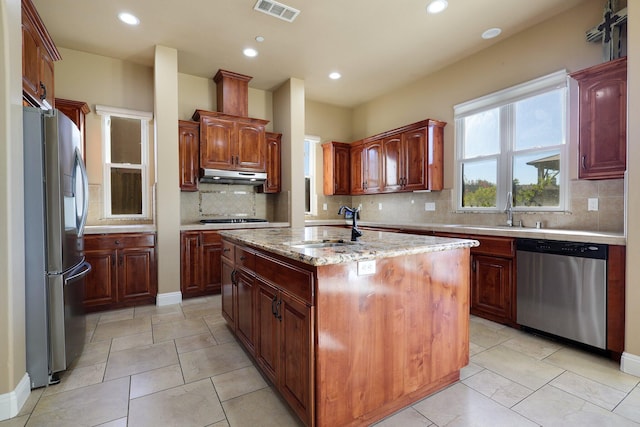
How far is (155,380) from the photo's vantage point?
207cm

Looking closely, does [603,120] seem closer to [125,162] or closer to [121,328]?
[121,328]

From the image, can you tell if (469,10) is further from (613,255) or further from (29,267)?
(29,267)

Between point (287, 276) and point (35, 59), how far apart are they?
296 cm

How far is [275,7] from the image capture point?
3006 mm

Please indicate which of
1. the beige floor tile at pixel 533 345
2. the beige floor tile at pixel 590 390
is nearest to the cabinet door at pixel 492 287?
the beige floor tile at pixel 533 345

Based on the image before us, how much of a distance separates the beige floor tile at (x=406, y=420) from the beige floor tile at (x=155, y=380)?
1.36 meters

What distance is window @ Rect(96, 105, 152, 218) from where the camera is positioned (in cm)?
405

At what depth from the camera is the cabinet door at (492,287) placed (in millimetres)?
2928

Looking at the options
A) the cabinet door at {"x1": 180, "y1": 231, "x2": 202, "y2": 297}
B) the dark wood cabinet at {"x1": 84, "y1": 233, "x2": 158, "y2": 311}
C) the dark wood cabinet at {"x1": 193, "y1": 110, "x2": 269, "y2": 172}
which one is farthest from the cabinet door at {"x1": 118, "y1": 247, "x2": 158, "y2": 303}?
the dark wood cabinet at {"x1": 193, "y1": 110, "x2": 269, "y2": 172}

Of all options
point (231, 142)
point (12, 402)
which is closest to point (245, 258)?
point (12, 402)

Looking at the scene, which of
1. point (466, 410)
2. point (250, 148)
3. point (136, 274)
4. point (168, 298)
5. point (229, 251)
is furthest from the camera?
point (250, 148)

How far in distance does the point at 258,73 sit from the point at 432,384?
14.6ft

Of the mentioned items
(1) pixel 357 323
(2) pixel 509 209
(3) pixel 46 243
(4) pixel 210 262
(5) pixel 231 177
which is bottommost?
(4) pixel 210 262

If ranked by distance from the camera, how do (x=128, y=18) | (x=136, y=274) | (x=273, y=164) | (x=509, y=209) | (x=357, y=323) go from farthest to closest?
(x=273, y=164) < (x=136, y=274) < (x=509, y=209) < (x=128, y=18) < (x=357, y=323)
